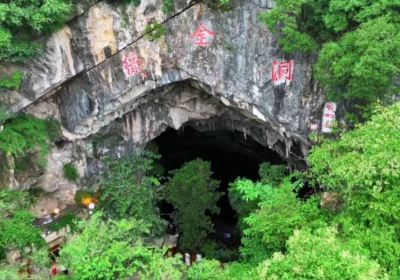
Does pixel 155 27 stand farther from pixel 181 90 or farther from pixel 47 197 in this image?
pixel 47 197

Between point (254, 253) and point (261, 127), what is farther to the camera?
point (261, 127)

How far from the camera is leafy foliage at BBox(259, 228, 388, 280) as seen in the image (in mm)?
4945

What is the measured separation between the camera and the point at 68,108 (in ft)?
37.2

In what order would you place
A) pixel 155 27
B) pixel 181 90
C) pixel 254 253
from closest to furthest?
pixel 254 253 → pixel 155 27 → pixel 181 90

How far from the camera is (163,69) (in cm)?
1105

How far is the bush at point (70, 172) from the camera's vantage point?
39.5 ft

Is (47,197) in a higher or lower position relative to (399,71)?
lower

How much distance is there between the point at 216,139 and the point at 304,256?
1092cm

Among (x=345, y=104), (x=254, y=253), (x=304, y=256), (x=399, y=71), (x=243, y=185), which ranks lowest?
(x=254, y=253)

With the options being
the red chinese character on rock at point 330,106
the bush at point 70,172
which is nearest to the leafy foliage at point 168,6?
the red chinese character on rock at point 330,106

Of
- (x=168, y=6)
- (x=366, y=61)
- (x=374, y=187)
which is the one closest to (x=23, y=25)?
(x=168, y=6)

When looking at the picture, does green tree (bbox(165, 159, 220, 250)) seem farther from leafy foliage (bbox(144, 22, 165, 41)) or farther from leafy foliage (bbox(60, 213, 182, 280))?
leafy foliage (bbox(60, 213, 182, 280))

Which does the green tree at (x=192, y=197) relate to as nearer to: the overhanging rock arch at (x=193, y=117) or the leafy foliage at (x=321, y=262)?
the overhanging rock arch at (x=193, y=117)

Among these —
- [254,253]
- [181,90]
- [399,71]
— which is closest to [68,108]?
[181,90]
